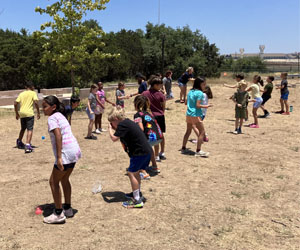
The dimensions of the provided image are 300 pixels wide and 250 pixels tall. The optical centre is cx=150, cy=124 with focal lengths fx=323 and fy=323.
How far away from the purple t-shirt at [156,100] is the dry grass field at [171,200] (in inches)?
46.1

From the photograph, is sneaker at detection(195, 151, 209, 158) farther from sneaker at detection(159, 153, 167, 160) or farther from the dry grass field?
sneaker at detection(159, 153, 167, 160)

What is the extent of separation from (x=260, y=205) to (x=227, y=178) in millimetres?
1283

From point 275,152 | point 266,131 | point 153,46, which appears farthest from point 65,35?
point 153,46

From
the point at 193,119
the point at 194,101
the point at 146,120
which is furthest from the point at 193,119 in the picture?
the point at 146,120

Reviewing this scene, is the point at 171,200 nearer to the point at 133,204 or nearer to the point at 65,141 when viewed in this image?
the point at 133,204

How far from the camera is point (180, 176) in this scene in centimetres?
627

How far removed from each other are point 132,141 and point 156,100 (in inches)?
87.5

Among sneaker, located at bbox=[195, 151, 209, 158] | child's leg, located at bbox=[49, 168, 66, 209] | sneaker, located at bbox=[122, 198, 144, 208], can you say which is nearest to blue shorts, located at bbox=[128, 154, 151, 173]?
sneaker, located at bbox=[122, 198, 144, 208]

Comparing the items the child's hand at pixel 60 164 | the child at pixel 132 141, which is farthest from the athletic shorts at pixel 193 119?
the child's hand at pixel 60 164

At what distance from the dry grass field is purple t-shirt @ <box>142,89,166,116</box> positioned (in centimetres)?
117

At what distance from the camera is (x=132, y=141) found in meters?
4.56

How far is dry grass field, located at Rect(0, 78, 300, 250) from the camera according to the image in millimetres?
3928

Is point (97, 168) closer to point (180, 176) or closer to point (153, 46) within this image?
point (180, 176)

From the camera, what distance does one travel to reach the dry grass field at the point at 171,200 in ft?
12.9
